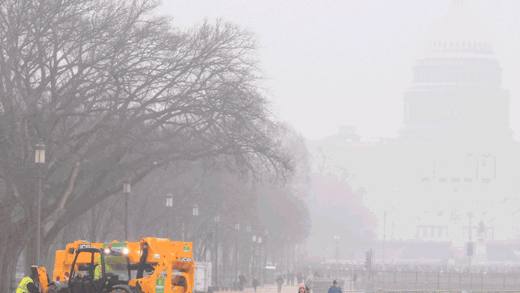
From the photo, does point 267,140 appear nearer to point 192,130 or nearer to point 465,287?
point 192,130

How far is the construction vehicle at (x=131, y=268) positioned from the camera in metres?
31.5

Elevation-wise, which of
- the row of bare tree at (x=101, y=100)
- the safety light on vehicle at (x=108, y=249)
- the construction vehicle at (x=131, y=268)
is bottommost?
the construction vehicle at (x=131, y=268)

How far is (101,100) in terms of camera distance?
5047 cm

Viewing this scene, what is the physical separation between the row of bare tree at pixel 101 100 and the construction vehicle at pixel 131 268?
14994 millimetres

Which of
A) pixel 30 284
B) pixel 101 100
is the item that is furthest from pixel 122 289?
pixel 101 100

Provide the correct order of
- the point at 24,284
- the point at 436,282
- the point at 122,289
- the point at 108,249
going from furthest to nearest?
1. the point at 436,282
2. the point at 24,284
3. the point at 108,249
4. the point at 122,289

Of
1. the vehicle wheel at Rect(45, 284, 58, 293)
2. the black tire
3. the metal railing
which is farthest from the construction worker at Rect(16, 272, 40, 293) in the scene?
the metal railing

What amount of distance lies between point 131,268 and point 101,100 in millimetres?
19093

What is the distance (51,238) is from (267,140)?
8.94m

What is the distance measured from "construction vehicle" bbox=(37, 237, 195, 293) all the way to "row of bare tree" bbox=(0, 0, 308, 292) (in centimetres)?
1499

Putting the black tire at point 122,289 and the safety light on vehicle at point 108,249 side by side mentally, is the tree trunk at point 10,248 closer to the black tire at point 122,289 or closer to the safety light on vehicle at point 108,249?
the safety light on vehicle at point 108,249

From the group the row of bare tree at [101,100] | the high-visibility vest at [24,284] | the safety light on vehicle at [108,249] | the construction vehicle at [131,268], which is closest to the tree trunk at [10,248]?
the row of bare tree at [101,100]

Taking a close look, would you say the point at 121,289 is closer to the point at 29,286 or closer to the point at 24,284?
the point at 29,286

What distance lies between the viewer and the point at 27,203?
1941 inches
